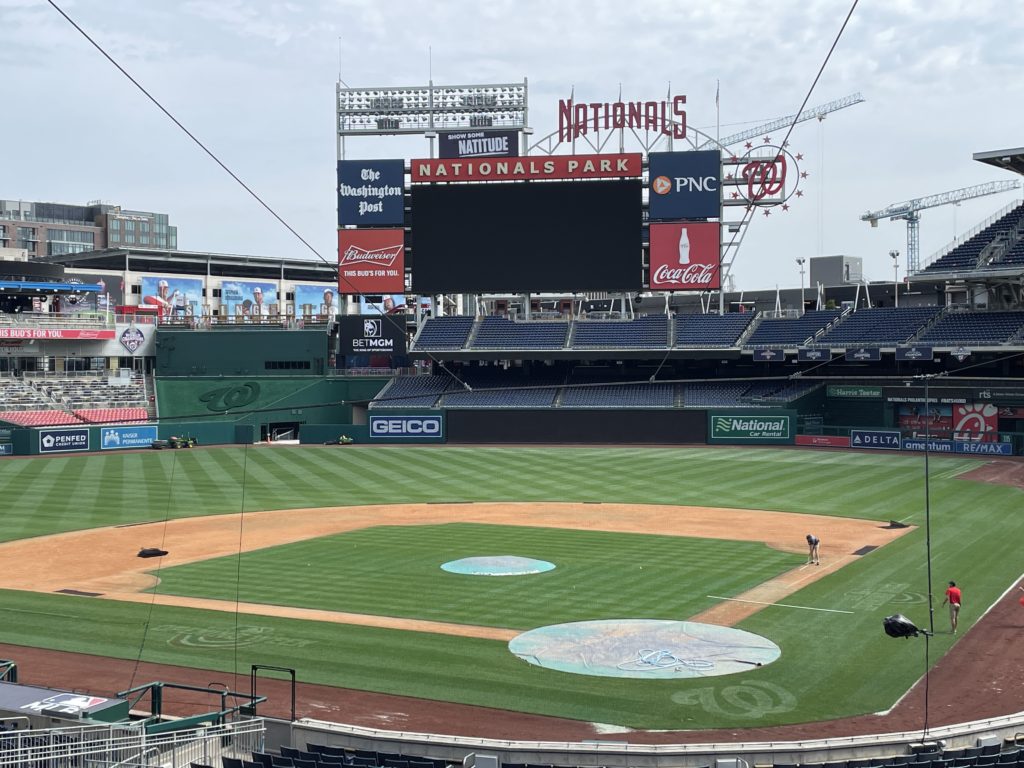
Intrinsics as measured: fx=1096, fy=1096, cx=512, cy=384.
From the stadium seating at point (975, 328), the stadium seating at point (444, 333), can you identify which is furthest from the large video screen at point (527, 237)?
the stadium seating at point (975, 328)

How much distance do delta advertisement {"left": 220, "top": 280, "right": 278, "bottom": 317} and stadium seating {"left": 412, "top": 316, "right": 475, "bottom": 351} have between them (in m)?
44.7

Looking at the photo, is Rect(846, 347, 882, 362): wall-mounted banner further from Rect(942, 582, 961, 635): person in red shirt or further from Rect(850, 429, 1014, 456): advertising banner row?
Rect(942, 582, 961, 635): person in red shirt

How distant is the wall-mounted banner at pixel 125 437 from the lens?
69.1 metres

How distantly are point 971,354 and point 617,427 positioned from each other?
869 inches

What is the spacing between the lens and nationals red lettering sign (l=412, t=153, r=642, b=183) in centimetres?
7275

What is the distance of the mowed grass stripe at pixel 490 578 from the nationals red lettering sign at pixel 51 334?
1912 inches

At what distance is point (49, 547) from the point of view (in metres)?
37.2

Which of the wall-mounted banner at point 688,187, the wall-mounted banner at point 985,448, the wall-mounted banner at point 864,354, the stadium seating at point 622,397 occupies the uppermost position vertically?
the wall-mounted banner at point 688,187

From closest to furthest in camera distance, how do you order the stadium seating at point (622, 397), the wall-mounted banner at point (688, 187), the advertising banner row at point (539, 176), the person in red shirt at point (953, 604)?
the person in red shirt at point (953, 604) → the wall-mounted banner at point (688, 187) → the advertising banner row at point (539, 176) → the stadium seating at point (622, 397)

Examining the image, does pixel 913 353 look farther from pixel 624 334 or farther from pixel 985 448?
pixel 624 334

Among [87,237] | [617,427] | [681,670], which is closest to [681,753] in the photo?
[681,670]

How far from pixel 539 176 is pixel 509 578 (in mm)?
46243

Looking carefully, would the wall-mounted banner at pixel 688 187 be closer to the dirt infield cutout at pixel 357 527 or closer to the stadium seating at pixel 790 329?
the stadium seating at pixel 790 329

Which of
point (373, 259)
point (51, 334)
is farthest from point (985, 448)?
point (51, 334)
